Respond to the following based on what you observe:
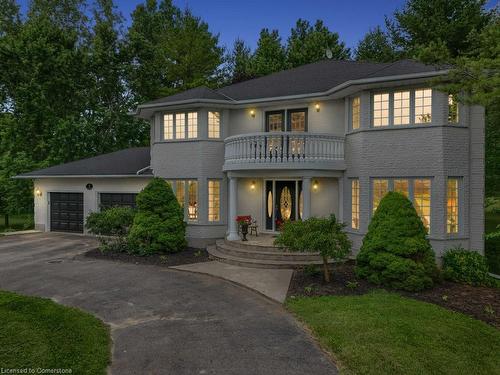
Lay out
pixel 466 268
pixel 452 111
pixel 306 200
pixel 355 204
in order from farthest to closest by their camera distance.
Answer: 1. pixel 355 204
2. pixel 306 200
3. pixel 452 111
4. pixel 466 268

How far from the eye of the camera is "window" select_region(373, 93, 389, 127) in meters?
12.3

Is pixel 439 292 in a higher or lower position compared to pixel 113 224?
lower

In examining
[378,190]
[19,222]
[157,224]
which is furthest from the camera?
[19,222]

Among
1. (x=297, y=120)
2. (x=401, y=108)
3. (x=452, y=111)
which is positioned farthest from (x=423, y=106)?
(x=297, y=120)

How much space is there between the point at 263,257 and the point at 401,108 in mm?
7214

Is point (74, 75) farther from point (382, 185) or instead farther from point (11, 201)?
point (382, 185)

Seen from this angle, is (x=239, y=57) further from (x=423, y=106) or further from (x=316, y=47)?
(x=423, y=106)

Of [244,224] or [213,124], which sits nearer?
[244,224]

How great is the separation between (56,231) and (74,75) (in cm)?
1613

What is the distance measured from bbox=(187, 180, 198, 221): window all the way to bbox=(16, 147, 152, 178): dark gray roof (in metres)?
3.36

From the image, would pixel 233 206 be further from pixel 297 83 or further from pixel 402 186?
pixel 402 186

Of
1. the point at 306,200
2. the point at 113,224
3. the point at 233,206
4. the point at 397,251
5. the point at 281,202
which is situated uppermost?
the point at 306,200

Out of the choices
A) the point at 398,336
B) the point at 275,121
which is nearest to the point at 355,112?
the point at 275,121

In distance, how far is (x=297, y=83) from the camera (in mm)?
15969
